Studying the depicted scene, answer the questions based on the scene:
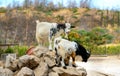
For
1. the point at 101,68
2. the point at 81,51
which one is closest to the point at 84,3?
the point at 101,68

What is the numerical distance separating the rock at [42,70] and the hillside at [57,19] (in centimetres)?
1539

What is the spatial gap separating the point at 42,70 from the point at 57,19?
21205 millimetres

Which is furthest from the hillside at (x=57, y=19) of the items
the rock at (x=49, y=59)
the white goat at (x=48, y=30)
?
the rock at (x=49, y=59)

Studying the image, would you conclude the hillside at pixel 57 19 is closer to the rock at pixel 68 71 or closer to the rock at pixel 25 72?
the rock at pixel 68 71

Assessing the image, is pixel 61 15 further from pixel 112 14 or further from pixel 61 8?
pixel 112 14

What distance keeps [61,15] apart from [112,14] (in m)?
4.22

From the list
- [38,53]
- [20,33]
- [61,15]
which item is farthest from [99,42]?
[61,15]

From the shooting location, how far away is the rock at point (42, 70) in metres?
5.20

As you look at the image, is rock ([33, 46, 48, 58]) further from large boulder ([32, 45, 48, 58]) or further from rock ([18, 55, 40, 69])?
rock ([18, 55, 40, 69])

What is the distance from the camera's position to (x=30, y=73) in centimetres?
489

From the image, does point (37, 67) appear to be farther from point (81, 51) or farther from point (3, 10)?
point (3, 10)

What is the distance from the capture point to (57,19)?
26.4 meters

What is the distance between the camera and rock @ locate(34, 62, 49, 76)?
5.20m

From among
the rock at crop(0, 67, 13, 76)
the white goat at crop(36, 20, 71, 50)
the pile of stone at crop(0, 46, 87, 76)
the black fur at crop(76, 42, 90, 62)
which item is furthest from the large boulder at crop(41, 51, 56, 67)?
the white goat at crop(36, 20, 71, 50)
